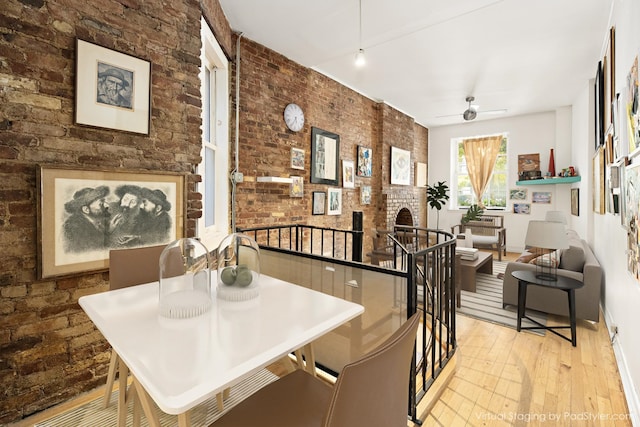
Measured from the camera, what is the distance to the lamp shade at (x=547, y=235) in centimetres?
263

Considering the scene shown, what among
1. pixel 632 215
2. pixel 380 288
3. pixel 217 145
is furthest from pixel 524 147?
pixel 380 288

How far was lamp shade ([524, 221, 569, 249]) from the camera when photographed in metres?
2.63

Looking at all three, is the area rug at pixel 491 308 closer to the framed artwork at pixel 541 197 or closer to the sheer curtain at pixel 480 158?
the framed artwork at pixel 541 197

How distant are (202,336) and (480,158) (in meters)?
8.26

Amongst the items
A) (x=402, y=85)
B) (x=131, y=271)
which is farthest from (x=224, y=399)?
(x=402, y=85)

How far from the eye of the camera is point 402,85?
512cm

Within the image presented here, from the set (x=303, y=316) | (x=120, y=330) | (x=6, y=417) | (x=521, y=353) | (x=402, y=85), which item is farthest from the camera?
(x=402, y=85)

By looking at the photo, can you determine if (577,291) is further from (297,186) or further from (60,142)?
(60,142)

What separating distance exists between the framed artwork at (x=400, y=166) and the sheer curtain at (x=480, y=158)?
211cm

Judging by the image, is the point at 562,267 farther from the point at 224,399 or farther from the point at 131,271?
the point at 131,271

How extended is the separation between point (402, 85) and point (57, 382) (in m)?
5.54

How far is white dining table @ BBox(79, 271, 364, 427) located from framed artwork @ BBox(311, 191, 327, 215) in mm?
3112

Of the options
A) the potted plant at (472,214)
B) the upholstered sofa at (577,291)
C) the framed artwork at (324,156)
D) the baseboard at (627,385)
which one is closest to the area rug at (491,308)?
the upholstered sofa at (577,291)

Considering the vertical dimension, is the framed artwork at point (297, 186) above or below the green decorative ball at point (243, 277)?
above
